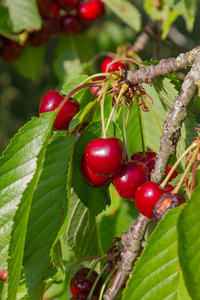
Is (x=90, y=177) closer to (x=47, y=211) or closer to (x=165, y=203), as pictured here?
(x=47, y=211)

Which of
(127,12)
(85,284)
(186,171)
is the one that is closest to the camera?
(186,171)

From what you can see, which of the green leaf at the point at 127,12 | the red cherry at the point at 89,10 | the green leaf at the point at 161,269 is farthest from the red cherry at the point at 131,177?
the red cherry at the point at 89,10

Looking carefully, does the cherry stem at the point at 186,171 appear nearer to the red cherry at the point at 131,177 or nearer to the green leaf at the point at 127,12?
the red cherry at the point at 131,177

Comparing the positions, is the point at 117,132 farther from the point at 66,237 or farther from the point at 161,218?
the point at 66,237

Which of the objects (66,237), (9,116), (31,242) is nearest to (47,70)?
(9,116)

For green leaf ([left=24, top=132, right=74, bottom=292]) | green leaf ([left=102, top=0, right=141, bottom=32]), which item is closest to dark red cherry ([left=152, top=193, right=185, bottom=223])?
green leaf ([left=24, top=132, right=74, bottom=292])

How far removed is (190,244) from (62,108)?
476 millimetres

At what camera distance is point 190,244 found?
667mm

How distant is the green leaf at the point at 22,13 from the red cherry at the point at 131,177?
151cm

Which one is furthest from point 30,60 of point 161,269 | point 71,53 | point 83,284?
point 161,269

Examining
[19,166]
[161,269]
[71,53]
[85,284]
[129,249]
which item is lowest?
[71,53]

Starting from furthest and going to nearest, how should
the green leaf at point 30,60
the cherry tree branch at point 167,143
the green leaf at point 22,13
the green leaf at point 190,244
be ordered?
1. the green leaf at point 30,60
2. the green leaf at point 22,13
3. the cherry tree branch at point 167,143
4. the green leaf at point 190,244

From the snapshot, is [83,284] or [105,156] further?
[83,284]

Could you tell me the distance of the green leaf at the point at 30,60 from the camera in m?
3.04
